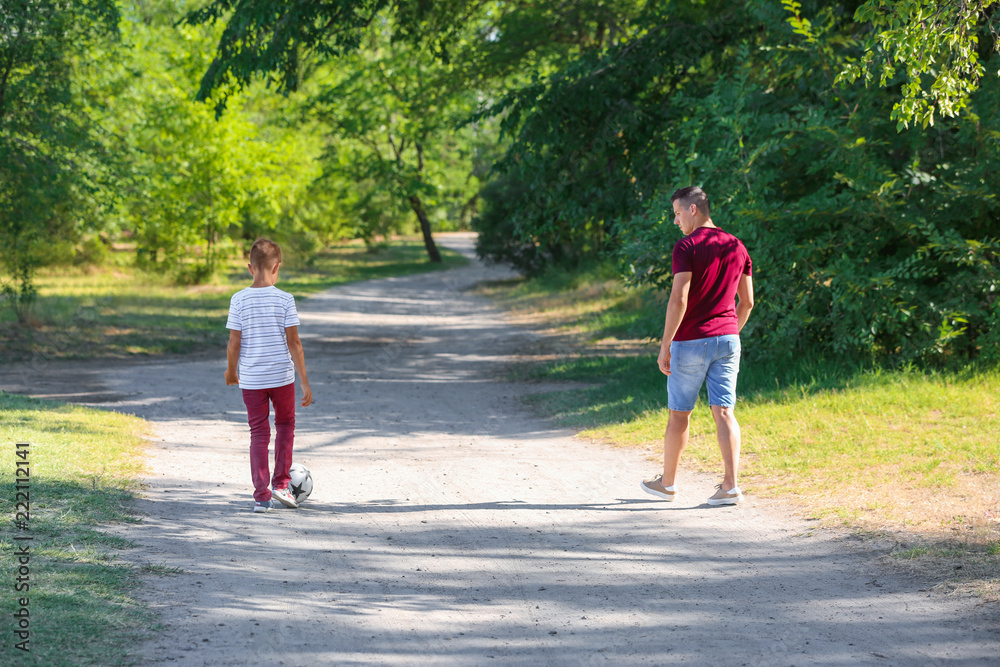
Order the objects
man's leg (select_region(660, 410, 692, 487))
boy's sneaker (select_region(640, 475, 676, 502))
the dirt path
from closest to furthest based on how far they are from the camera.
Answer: the dirt path, man's leg (select_region(660, 410, 692, 487)), boy's sneaker (select_region(640, 475, 676, 502))

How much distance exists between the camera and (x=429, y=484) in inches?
255

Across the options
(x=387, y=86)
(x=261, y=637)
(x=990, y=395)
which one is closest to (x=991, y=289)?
(x=990, y=395)

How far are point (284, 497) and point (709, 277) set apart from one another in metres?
3.16

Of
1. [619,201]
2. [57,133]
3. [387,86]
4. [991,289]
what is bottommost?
[991,289]

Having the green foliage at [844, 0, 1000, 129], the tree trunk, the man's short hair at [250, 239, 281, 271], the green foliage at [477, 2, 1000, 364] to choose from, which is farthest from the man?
the tree trunk

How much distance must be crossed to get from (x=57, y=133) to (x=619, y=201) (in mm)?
8677

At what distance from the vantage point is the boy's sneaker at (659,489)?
5938 millimetres

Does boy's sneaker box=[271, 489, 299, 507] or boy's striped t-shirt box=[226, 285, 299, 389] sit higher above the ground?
boy's striped t-shirt box=[226, 285, 299, 389]

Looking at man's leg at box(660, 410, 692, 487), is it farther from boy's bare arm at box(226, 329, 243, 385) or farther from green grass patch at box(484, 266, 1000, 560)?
boy's bare arm at box(226, 329, 243, 385)

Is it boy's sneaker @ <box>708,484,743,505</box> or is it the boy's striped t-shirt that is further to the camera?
boy's sneaker @ <box>708,484,743,505</box>

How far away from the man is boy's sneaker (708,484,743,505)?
8.0 inches

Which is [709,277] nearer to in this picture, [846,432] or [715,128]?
Answer: [846,432]

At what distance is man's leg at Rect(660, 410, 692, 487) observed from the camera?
5.72 m

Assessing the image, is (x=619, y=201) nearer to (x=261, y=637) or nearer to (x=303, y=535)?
(x=303, y=535)
